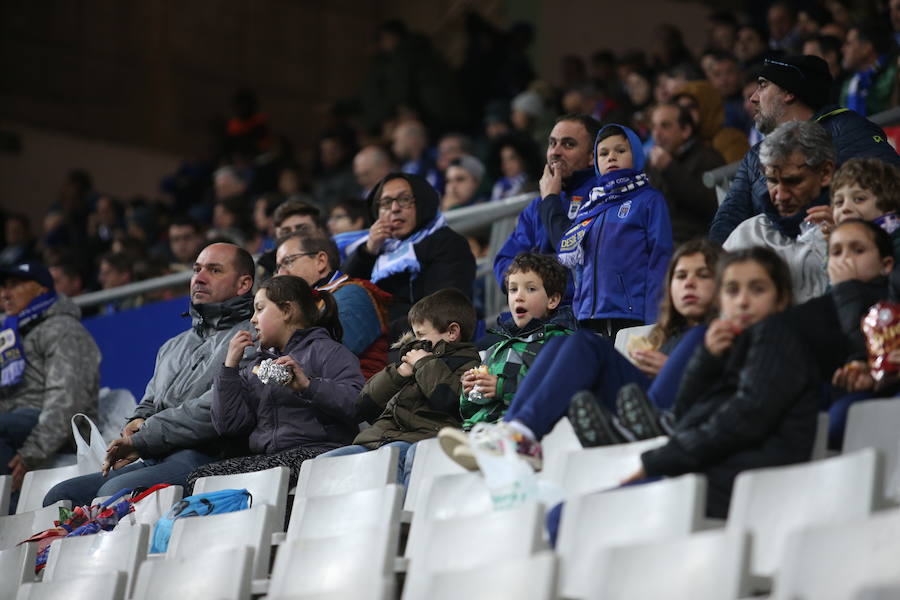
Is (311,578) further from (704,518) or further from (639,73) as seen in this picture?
(639,73)

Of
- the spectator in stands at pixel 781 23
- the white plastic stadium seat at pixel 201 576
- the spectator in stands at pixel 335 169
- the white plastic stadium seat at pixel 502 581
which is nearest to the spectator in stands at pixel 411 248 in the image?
the white plastic stadium seat at pixel 201 576

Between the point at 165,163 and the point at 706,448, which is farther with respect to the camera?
the point at 165,163

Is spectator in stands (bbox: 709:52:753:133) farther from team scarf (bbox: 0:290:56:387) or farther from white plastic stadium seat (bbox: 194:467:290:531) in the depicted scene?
white plastic stadium seat (bbox: 194:467:290:531)

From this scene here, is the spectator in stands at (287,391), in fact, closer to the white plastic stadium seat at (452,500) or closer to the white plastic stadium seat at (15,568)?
the white plastic stadium seat at (15,568)

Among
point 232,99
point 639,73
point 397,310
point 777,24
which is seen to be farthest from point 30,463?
point 232,99

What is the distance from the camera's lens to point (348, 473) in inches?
169

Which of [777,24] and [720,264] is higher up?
[777,24]

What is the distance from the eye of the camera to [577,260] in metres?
4.89

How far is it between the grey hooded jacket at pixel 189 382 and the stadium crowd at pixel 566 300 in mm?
11

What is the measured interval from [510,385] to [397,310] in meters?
1.46

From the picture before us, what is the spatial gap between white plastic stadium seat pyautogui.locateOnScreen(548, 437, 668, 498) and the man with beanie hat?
1360mm

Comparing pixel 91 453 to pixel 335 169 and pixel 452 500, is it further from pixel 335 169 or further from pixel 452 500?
pixel 335 169

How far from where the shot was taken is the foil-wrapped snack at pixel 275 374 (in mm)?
4703

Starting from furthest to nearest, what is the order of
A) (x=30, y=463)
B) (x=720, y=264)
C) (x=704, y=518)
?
(x=30, y=463) < (x=720, y=264) < (x=704, y=518)
